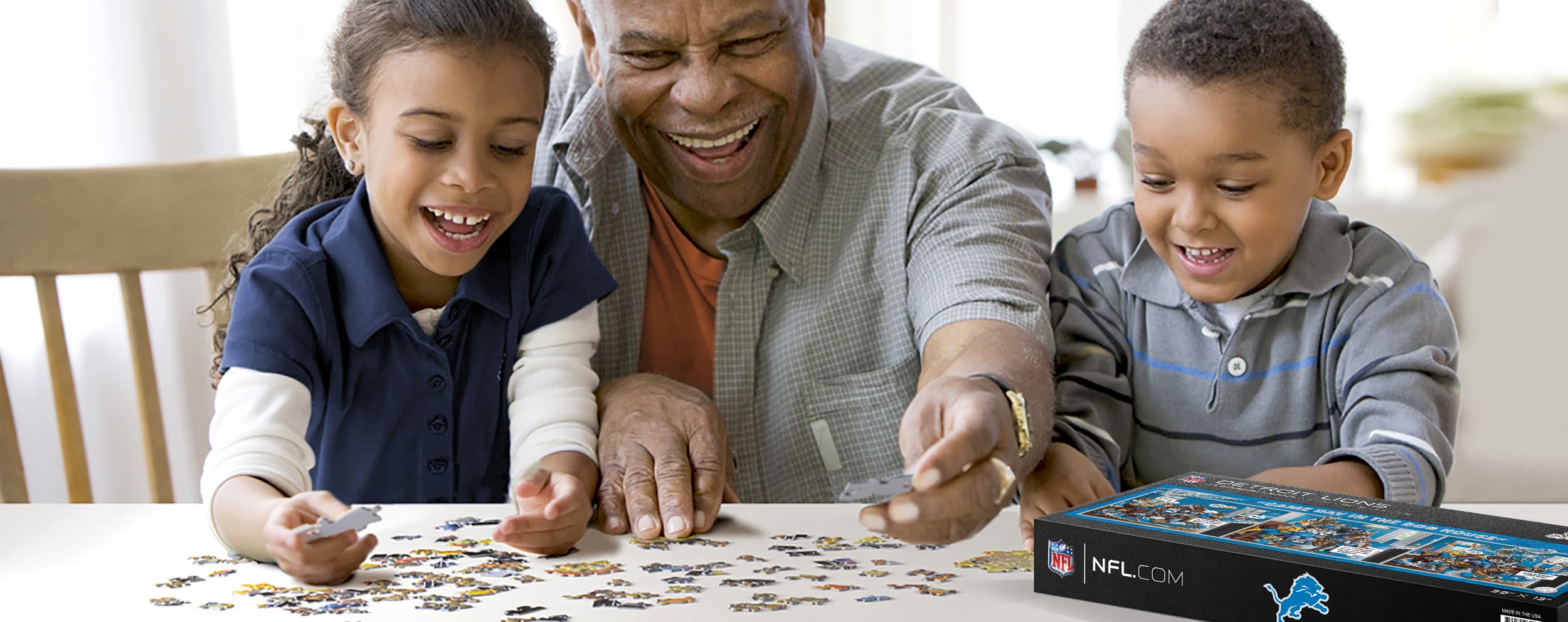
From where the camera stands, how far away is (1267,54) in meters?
1.48

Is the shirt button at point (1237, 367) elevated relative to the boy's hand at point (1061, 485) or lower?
elevated

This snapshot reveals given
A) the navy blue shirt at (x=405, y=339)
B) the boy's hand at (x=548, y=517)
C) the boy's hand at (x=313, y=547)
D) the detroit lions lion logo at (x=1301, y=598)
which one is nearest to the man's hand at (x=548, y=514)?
the boy's hand at (x=548, y=517)

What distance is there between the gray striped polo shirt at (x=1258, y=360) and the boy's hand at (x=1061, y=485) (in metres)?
0.10

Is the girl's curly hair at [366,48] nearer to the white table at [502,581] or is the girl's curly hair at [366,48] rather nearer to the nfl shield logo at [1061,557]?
the white table at [502,581]

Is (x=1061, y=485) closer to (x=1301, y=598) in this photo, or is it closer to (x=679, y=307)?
(x=1301, y=598)

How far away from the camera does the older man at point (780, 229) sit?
167cm

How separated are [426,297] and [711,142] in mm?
433

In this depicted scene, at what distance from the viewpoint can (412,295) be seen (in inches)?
65.5

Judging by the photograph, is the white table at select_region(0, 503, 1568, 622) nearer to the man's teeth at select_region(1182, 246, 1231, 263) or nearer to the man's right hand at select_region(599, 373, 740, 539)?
the man's right hand at select_region(599, 373, 740, 539)

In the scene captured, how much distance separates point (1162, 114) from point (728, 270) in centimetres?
64

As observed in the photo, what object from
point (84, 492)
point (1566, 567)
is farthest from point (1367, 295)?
point (84, 492)

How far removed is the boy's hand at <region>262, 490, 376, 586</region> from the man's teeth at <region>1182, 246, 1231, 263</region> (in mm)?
966

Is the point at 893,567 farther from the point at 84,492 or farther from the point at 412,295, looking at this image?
the point at 84,492

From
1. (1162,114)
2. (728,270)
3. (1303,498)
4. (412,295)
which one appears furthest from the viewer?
(728,270)
